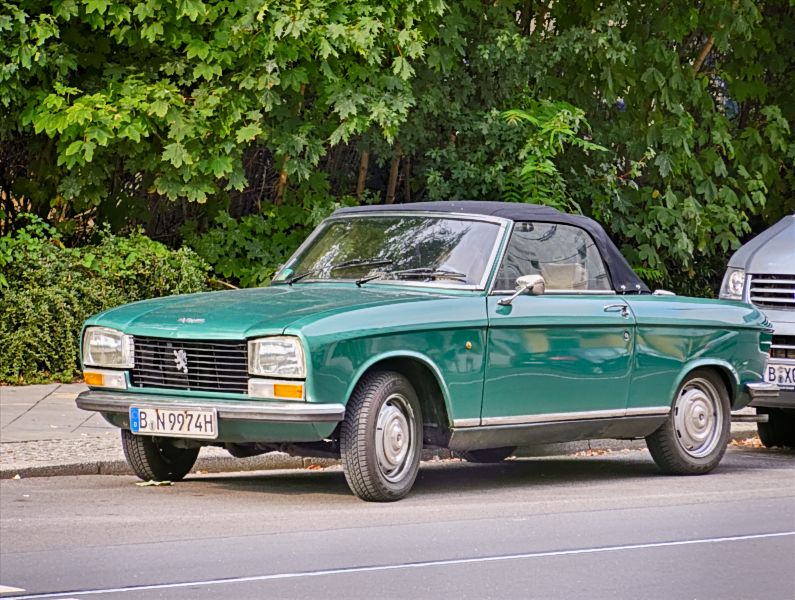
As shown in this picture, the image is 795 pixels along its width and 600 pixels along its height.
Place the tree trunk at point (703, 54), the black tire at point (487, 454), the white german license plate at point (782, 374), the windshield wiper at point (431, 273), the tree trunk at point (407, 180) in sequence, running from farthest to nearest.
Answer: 1. the tree trunk at point (703, 54)
2. the tree trunk at point (407, 180)
3. the white german license plate at point (782, 374)
4. the black tire at point (487, 454)
5. the windshield wiper at point (431, 273)

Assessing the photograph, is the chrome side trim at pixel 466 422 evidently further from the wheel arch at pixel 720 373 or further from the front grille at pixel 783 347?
the front grille at pixel 783 347

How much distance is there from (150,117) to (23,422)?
454 cm

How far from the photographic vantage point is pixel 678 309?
432 inches

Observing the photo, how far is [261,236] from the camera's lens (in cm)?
1811

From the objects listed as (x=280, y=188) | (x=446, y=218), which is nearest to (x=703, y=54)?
(x=280, y=188)

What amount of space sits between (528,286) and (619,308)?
91 centimetres

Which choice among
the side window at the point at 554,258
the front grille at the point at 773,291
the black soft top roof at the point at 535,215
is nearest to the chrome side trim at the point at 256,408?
the side window at the point at 554,258

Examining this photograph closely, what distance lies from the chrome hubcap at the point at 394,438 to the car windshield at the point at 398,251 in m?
0.97

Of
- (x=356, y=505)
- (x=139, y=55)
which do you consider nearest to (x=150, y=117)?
(x=139, y=55)

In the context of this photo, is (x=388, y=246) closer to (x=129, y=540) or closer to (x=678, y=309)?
(x=678, y=309)

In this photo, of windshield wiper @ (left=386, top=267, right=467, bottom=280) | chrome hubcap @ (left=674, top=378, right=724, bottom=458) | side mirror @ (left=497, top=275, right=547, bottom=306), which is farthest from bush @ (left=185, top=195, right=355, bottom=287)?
side mirror @ (left=497, top=275, right=547, bottom=306)

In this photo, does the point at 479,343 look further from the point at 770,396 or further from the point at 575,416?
the point at 770,396

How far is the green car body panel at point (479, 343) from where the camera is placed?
357 inches

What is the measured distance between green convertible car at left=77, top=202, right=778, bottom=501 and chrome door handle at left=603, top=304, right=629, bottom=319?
0.03 feet
